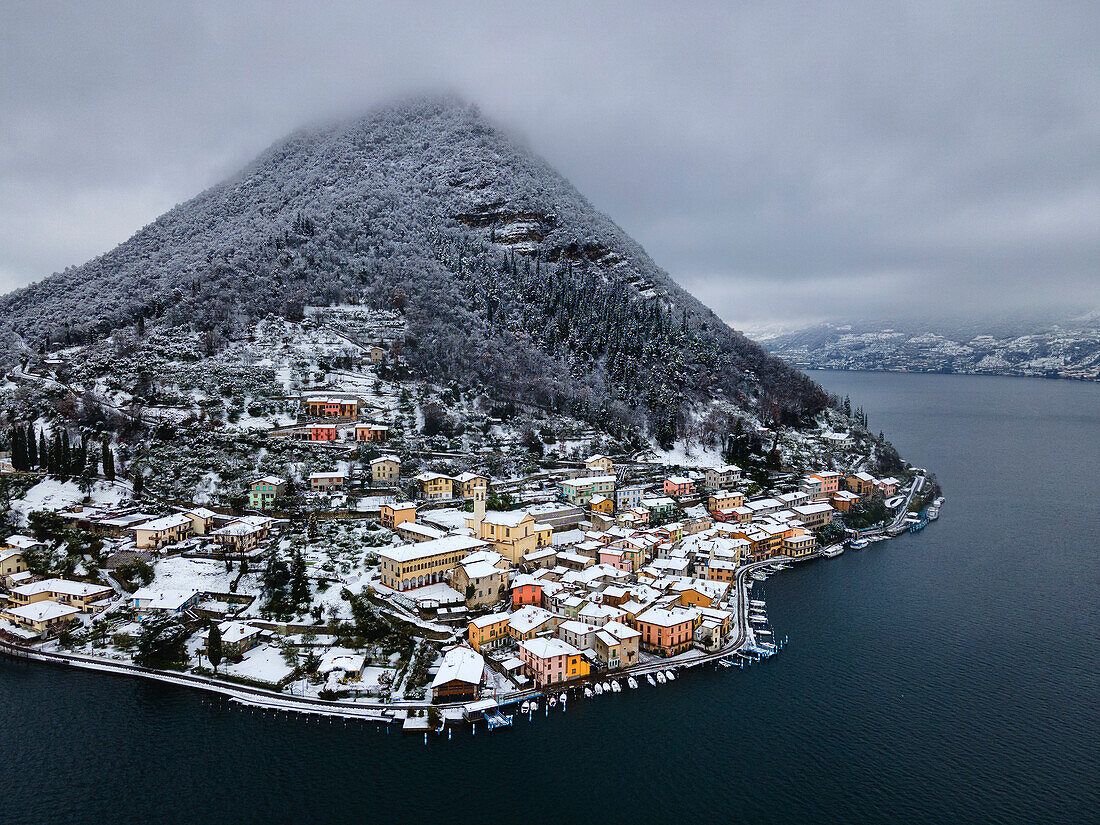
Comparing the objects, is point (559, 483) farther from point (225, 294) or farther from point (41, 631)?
point (225, 294)

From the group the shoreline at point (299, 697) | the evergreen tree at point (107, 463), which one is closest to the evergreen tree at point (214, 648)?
the shoreline at point (299, 697)

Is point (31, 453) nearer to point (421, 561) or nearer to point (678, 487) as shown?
point (421, 561)

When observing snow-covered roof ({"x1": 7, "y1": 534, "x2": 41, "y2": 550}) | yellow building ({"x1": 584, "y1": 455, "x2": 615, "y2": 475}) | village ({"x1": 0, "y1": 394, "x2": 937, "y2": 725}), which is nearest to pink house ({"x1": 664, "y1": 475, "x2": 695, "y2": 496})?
village ({"x1": 0, "y1": 394, "x2": 937, "y2": 725})

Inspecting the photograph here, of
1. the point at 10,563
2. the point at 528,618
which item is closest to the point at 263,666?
the point at 528,618

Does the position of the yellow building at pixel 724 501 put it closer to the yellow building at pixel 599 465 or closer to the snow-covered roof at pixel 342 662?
the yellow building at pixel 599 465

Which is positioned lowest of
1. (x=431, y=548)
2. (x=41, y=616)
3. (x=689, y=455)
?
(x=41, y=616)

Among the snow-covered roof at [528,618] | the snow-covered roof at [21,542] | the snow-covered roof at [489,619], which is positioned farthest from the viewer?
the snow-covered roof at [21,542]

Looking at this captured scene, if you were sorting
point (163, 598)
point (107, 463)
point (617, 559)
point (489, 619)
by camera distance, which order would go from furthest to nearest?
point (107, 463), point (617, 559), point (163, 598), point (489, 619)
